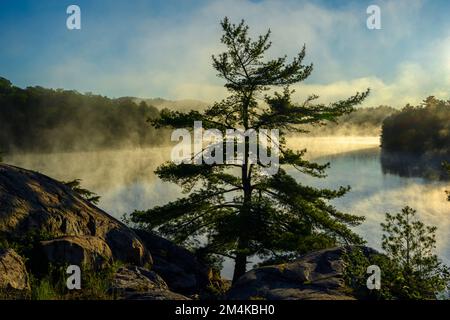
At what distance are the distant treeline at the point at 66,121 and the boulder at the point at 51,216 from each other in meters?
91.6

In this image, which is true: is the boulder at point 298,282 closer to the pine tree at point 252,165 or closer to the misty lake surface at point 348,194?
the pine tree at point 252,165

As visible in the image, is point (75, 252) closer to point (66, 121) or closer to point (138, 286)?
point (138, 286)

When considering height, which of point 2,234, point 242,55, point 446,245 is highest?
point 242,55

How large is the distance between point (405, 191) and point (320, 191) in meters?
42.5

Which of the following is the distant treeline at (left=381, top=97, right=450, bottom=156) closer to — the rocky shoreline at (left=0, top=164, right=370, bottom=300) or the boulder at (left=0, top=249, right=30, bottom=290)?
the rocky shoreline at (left=0, top=164, right=370, bottom=300)

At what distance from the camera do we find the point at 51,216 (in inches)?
373

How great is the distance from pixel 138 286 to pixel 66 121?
116 metres

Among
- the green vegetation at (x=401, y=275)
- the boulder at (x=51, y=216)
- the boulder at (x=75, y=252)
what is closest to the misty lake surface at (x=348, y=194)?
the boulder at (x=51, y=216)

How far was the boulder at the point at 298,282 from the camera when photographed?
23.3 ft

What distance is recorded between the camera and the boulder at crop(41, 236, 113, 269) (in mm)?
8172

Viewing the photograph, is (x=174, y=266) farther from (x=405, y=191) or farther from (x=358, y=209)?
(x=405, y=191)

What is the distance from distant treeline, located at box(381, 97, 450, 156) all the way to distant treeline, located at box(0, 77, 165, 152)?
74925 millimetres
